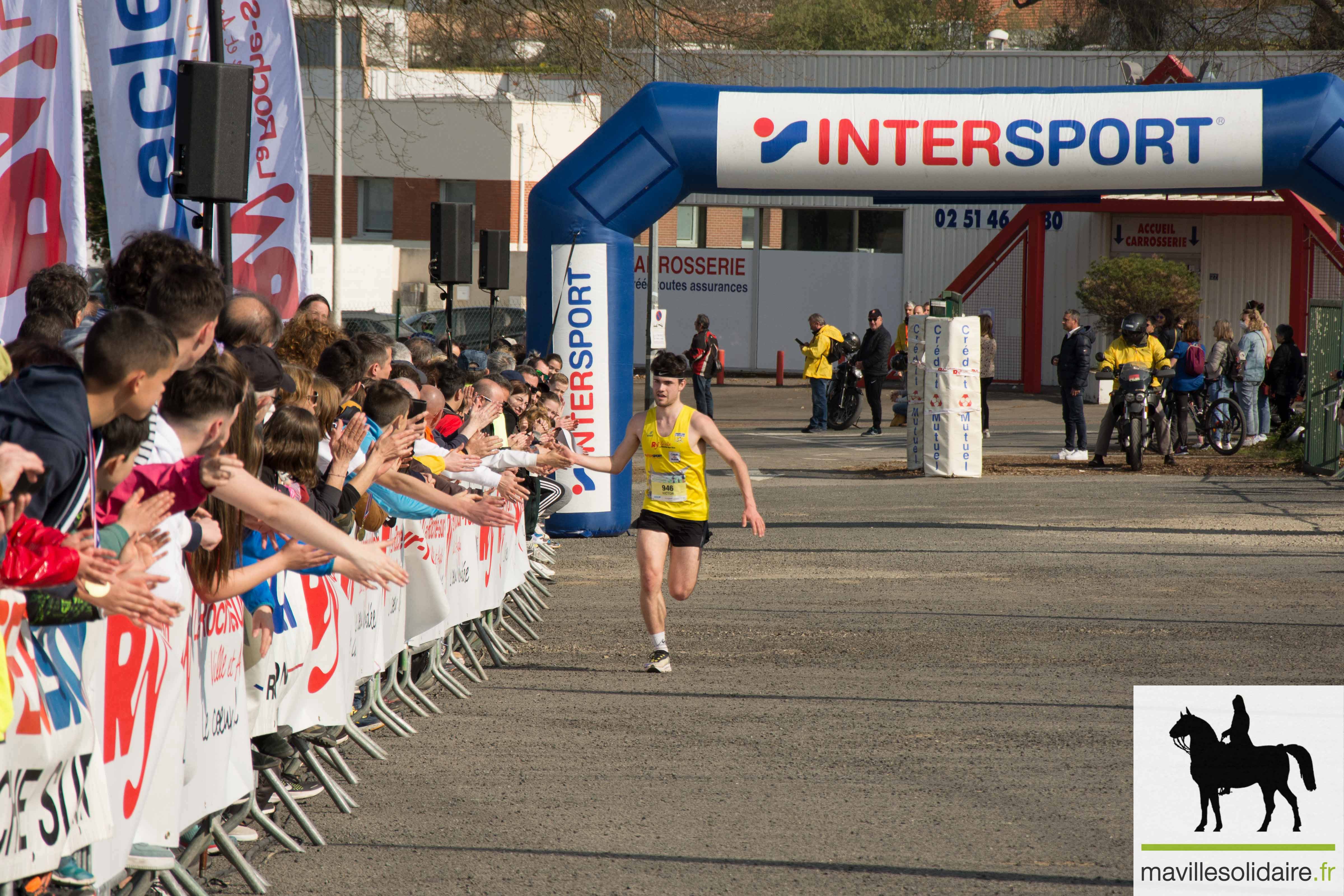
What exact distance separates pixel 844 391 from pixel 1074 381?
202 inches

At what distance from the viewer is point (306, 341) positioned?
24.8 ft

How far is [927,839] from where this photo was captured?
5367 millimetres

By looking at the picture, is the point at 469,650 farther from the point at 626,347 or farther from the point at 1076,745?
the point at 626,347

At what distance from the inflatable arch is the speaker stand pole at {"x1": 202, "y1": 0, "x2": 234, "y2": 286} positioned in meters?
5.09

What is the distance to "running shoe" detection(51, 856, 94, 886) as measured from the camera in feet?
12.0

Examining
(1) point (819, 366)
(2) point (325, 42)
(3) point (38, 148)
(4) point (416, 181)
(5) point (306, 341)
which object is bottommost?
(5) point (306, 341)

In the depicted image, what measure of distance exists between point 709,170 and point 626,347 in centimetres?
181

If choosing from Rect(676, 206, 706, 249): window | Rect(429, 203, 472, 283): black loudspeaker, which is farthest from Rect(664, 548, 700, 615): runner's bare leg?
Rect(676, 206, 706, 249): window

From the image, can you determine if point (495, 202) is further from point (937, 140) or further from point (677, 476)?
point (677, 476)

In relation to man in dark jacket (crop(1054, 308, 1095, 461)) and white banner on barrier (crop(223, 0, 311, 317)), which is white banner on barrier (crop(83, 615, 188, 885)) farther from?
man in dark jacket (crop(1054, 308, 1095, 461))

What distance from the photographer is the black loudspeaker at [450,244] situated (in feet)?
49.6

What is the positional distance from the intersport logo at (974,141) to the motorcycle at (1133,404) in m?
5.21

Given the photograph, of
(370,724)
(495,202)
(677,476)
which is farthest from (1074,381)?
(495,202)

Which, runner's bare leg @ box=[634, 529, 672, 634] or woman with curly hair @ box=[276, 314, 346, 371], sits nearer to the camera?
woman with curly hair @ box=[276, 314, 346, 371]
